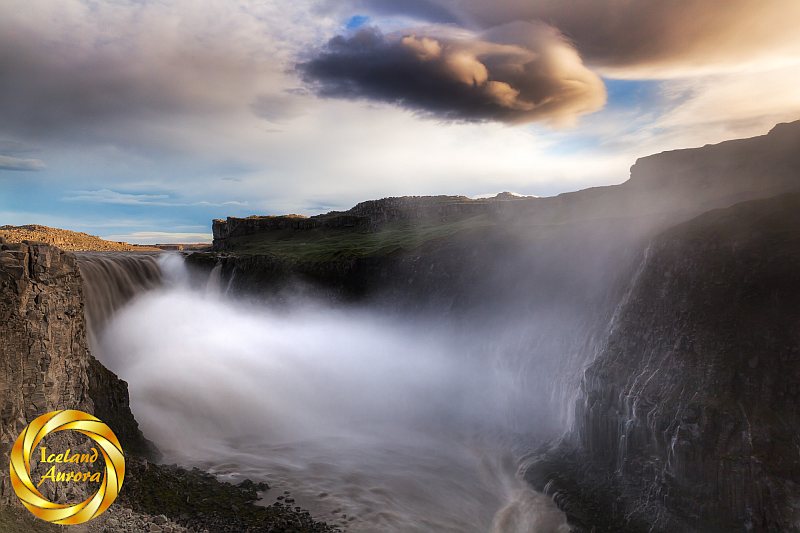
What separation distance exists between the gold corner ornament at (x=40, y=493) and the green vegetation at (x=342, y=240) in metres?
43.5

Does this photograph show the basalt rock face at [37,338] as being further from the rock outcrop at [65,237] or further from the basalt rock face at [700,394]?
the rock outcrop at [65,237]

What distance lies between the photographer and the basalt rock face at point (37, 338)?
→ 15516mm

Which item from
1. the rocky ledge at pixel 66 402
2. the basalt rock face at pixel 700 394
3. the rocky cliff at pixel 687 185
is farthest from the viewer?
the rocky cliff at pixel 687 185

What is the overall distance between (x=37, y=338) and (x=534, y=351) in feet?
91.5

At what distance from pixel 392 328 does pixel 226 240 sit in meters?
59.9

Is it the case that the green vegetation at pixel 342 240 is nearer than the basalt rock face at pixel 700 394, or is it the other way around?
the basalt rock face at pixel 700 394

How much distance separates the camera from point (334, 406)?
125ft

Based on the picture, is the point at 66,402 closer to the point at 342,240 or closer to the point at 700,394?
the point at 700,394

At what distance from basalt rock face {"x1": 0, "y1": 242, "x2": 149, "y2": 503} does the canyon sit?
3.1 inches

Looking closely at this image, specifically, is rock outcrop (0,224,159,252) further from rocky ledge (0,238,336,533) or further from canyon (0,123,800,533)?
rocky ledge (0,238,336,533)

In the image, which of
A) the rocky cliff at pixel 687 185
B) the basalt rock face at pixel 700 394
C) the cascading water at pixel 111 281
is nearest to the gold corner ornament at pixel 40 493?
the basalt rock face at pixel 700 394

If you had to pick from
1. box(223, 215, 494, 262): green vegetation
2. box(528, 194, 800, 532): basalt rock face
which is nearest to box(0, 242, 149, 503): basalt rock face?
box(528, 194, 800, 532): basalt rock face

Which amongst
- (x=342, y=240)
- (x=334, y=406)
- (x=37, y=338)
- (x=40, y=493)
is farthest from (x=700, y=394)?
(x=342, y=240)

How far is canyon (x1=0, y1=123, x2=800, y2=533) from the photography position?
58.5 feet
